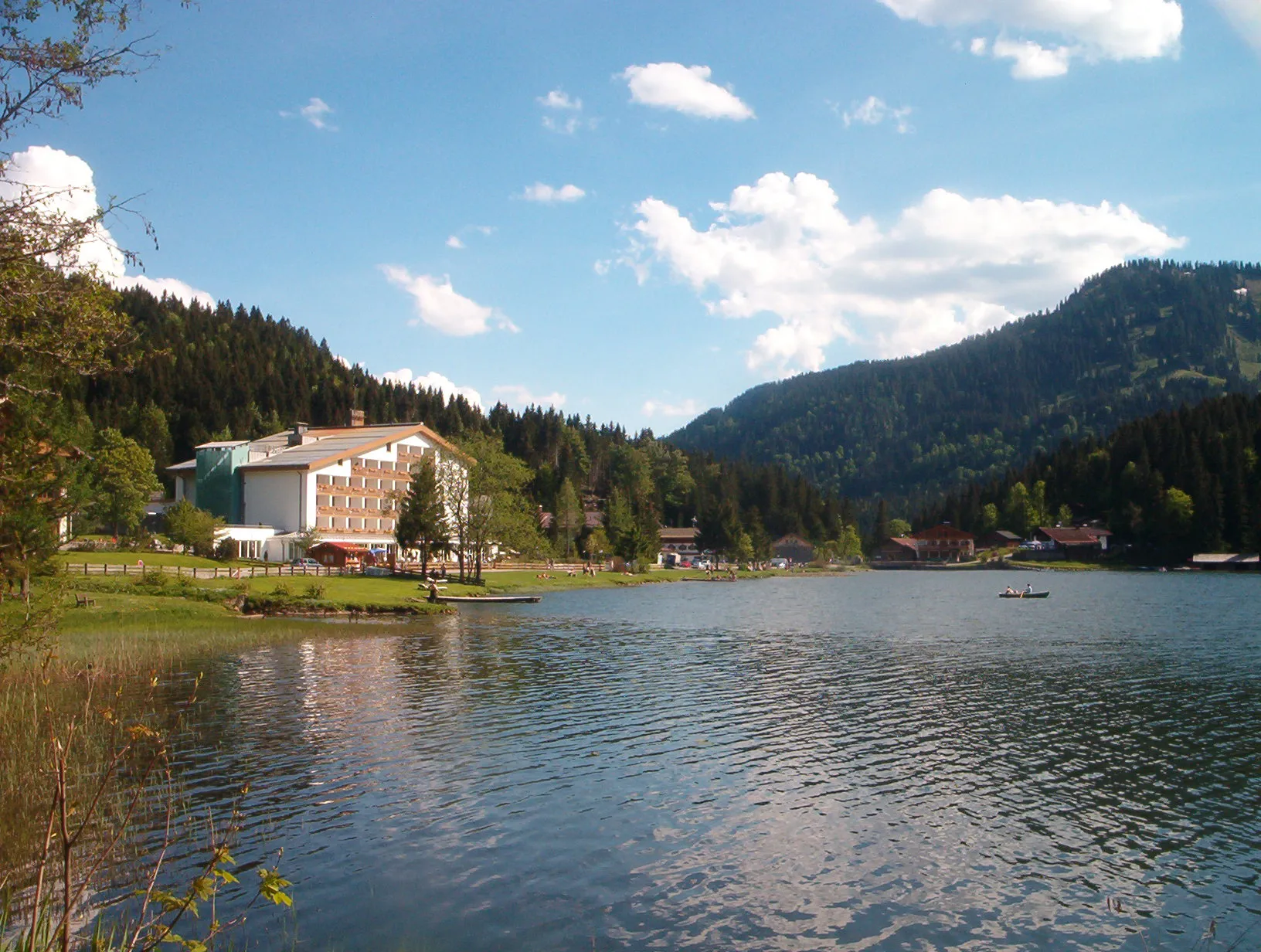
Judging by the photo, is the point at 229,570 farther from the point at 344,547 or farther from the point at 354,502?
the point at 354,502

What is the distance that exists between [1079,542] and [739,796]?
181197 mm

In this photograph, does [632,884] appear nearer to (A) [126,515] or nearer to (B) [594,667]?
(B) [594,667]

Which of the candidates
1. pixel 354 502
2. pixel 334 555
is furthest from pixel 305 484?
pixel 334 555

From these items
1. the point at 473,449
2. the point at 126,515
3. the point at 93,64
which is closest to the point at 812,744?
the point at 93,64

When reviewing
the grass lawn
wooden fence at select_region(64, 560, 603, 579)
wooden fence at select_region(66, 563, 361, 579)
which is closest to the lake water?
wooden fence at select_region(66, 563, 361, 579)

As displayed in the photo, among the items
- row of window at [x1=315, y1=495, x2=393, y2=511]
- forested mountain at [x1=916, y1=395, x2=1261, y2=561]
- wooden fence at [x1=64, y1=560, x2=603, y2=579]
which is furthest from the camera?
forested mountain at [x1=916, y1=395, x2=1261, y2=561]

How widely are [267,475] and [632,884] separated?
323ft

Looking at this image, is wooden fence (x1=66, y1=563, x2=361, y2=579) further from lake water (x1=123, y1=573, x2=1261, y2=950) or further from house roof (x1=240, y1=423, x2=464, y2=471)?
lake water (x1=123, y1=573, x2=1261, y2=950)

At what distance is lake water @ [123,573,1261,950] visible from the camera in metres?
12.8

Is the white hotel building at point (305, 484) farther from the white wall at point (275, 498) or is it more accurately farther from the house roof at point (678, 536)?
the house roof at point (678, 536)

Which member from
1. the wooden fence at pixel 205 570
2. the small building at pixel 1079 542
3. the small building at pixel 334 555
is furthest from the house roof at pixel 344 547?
the small building at pixel 1079 542

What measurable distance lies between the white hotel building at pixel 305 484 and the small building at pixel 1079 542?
416 feet

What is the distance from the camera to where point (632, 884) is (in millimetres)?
13945

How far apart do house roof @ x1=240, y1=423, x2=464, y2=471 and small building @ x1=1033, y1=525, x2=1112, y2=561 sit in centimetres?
Answer: 12694
